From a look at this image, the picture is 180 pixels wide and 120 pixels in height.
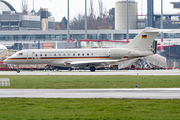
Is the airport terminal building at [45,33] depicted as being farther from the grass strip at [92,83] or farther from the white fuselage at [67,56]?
the grass strip at [92,83]

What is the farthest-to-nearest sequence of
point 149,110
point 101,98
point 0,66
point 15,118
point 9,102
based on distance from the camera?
point 0,66 → point 101,98 → point 9,102 → point 149,110 → point 15,118

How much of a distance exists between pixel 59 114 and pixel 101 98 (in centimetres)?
576

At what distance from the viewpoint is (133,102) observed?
20.8 meters

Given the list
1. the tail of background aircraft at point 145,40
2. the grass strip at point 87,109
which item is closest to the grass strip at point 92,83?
the grass strip at point 87,109

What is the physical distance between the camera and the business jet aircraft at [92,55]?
55.8 m

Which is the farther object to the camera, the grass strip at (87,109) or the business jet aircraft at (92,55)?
the business jet aircraft at (92,55)

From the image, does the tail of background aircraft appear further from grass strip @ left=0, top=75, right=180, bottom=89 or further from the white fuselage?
grass strip @ left=0, top=75, right=180, bottom=89

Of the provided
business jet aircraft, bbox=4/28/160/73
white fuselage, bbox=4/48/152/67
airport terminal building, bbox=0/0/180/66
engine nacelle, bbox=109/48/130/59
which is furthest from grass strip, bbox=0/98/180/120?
airport terminal building, bbox=0/0/180/66

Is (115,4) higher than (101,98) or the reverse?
higher

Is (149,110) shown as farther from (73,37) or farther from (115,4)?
(115,4)

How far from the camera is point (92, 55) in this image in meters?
56.8

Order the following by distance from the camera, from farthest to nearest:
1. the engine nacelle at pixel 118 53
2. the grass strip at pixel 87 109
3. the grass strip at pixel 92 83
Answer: the engine nacelle at pixel 118 53
the grass strip at pixel 92 83
the grass strip at pixel 87 109

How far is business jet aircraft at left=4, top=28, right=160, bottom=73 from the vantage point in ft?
183

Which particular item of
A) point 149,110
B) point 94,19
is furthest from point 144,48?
point 94,19
